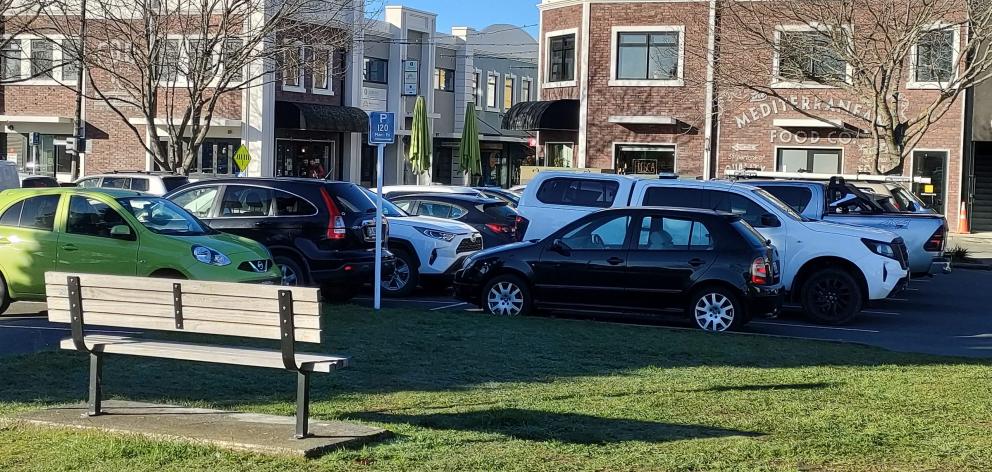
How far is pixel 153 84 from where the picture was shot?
28172 millimetres

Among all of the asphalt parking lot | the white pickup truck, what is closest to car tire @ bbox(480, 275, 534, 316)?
the asphalt parking lot

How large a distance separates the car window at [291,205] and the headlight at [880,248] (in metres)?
7.17

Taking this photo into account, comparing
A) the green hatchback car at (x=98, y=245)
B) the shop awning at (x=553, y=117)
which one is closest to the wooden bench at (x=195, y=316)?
the green hatchback car at (x=98, y=245)

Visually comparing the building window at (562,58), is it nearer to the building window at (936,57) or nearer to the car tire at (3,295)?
the building window at (936,57)

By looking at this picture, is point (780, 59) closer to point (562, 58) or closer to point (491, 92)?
point (562, 58)

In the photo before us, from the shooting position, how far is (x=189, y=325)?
708cm

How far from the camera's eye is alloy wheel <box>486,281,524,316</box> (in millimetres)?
14414

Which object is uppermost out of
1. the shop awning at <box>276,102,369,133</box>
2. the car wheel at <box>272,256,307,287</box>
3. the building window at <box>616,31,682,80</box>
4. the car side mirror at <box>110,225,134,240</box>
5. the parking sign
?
the building window at <box>616,31,682,80</box>

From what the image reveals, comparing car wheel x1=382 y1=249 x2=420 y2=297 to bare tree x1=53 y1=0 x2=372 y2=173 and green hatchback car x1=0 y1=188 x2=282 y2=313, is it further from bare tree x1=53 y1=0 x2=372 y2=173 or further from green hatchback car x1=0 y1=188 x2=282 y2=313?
bare tree x1=53 y1=0 x2=372 y2=173

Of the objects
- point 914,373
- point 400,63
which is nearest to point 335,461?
point 914,373

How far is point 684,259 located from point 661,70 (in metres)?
24.6

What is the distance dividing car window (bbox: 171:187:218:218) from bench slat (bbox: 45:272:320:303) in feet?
27.5

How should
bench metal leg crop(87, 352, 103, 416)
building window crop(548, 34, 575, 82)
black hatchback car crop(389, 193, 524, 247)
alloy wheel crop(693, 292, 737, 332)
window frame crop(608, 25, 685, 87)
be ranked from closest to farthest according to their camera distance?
bench metal leg crop(87, 352, 103, 416), alloy wheel crop(693, 292, 737, 332), black hatchback car crop(389, 193, 524, 247), window frame crop(608, 25, 685, 87), building window crop(548, 34, 575, 82)

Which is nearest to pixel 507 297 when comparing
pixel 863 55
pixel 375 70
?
pixel 863 55
